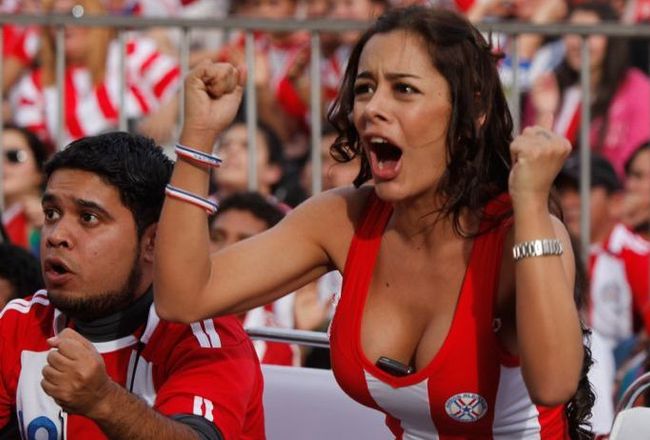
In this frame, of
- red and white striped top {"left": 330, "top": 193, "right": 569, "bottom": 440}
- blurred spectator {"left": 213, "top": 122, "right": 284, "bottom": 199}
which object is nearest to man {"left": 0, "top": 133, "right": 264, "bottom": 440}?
red and white striped top {"left": 330, "top": 193, "right": 569, "bottom": 440}

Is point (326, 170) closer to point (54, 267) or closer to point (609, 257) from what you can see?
point (609, 257)

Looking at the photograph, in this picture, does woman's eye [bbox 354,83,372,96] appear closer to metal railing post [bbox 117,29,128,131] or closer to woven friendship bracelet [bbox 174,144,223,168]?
woven friendship bracelet [bbox 174,144,223,168]

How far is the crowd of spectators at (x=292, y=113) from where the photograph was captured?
6812 mm

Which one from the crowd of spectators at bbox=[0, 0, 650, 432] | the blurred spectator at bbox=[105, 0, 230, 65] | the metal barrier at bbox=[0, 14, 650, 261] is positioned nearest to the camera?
the metal barrier at bbox=[0, 14, 650, 261]

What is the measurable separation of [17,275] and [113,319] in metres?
1.25

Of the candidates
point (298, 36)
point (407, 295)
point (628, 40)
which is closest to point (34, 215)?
point (298, 36)

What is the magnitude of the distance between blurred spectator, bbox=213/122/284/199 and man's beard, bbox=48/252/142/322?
10.6 ft

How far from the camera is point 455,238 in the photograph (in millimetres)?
3334

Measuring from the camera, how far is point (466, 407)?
10.5ft

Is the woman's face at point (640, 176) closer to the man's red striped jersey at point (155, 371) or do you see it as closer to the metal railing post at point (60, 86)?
the metal railing post at point (60, 86)

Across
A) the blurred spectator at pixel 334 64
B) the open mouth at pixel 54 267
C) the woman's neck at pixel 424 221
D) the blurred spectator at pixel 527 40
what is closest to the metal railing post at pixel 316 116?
the blurred spectator at pixel 334 64

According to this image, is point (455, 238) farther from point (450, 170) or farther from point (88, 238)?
point (88, 238)

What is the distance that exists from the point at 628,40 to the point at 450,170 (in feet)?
13.0

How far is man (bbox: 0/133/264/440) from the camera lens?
3.53 meters
